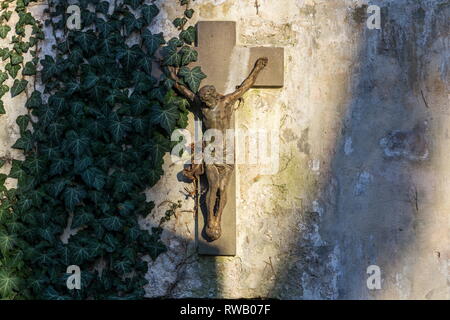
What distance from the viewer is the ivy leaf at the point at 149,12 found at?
499cm

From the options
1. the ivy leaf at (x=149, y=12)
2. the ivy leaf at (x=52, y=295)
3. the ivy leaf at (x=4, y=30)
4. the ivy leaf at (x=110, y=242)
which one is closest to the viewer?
the ivy leaf at (x=52, y=295)

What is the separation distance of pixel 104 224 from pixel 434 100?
2740 mm

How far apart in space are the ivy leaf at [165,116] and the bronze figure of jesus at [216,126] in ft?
0.54

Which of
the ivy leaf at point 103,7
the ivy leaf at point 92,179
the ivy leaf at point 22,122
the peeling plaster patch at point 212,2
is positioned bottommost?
the ivy leaf at point 92,179

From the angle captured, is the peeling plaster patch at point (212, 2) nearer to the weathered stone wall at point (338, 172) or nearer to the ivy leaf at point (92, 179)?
the weathered stone wall at point (338, 172)

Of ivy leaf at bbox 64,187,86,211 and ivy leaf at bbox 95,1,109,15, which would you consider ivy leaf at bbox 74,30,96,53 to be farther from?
ivy leaf at bbox 64,187,86,211

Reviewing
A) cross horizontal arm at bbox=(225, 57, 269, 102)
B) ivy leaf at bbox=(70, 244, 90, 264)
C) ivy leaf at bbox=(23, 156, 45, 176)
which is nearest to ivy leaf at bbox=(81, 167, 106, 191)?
ivy leaf at bbox=(23, 156, 45, 176)

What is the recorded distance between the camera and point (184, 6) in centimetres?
506

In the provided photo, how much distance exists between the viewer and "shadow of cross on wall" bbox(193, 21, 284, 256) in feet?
16.2

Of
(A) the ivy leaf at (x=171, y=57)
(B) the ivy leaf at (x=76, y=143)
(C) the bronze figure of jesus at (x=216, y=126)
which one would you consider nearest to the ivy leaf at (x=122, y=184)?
(B) the ivy leaf at (x=76, y=143)

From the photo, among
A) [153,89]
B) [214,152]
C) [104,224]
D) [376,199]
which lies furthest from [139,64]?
[376,199]

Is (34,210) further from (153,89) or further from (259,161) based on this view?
(259,161)

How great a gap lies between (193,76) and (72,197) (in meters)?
1.32

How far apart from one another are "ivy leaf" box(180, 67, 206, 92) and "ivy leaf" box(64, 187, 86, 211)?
119 centimetres
